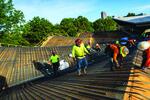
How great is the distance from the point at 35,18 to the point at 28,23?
3671 mm

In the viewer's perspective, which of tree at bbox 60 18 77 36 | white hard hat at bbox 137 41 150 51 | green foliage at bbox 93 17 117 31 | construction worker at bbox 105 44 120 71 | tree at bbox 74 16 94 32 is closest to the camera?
white hard hat at bbox 137 41 150 51

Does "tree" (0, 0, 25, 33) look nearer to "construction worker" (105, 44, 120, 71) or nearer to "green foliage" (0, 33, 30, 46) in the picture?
"green foliage" (0, 33, 30, 46)

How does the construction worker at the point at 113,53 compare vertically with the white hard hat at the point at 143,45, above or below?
below

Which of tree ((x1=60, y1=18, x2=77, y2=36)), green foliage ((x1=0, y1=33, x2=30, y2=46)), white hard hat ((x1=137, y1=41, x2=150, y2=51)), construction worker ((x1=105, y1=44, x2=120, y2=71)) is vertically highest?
tree ((x1=60, y1=18, x2=77, y2=36))

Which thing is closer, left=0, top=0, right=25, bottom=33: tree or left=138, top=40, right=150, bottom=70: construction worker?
left=138, top=40, right=150, bottom=70: construction worker

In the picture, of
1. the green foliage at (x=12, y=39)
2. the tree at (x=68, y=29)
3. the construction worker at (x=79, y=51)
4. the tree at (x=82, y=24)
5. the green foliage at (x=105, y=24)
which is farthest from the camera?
the green foliage at (x=105, y=24)

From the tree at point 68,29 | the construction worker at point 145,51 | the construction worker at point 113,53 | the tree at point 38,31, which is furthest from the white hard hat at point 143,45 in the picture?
the tree at point 68,29

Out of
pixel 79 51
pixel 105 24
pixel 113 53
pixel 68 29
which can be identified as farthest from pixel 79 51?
pixel 105 24

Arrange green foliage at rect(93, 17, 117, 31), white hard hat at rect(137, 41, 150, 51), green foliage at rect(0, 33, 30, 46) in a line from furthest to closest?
green foliage at rect(93, 17, 117, 31), green foliage at rect(0, 33, 30, 46), white hard hat at rect(137, 41, 150, 51)

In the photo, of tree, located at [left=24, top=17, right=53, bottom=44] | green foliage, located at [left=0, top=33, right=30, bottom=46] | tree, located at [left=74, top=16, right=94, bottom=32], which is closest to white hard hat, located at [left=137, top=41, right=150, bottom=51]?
green foliage, located at [left=0, top=33, right=30, bottom=46]

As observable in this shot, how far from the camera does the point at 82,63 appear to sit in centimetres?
1500

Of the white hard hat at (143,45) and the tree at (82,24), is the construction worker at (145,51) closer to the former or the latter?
the white hard hat at (143,45)

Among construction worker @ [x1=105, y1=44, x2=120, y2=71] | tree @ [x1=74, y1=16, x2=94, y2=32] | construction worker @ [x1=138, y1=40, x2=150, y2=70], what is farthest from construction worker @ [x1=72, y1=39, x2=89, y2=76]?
tree @ [x1=74, y1=16, x2=94, y2=32]

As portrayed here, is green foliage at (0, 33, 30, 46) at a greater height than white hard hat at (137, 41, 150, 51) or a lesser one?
greater
